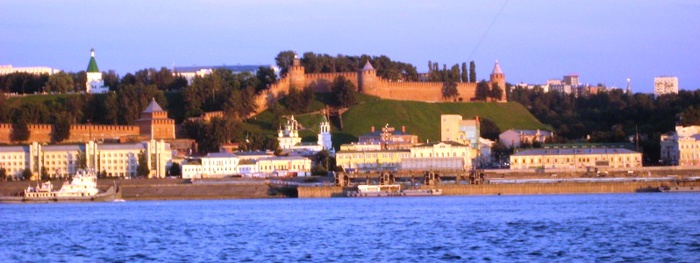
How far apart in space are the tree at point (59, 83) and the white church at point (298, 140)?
25364mm

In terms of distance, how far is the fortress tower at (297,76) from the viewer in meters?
134

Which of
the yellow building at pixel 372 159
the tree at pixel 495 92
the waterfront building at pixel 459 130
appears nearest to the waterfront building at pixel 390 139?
the waterfront building at pixel 459 130

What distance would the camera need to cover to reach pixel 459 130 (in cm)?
12144

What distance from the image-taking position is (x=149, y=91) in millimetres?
130250

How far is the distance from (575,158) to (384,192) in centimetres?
2047

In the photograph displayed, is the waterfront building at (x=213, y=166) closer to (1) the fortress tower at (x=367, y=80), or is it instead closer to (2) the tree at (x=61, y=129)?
(2) the tree at (x=61, y=129)

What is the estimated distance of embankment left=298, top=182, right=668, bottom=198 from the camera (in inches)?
3625

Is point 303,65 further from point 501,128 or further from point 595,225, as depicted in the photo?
point 595,225

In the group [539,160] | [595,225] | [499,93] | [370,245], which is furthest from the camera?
[499,93]

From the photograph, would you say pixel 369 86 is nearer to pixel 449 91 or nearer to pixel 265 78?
pixel 449 91

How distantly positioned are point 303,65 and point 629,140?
113ft

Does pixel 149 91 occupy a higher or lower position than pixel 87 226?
higher

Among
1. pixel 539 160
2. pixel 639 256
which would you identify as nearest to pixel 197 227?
pixel 639 256

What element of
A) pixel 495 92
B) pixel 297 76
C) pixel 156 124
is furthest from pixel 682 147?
pixel 156 124
